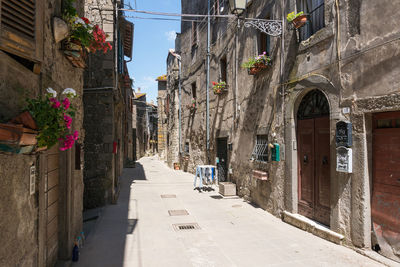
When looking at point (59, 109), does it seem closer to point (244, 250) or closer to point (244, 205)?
point (244, 250)

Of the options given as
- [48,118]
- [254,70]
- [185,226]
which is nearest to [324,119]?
[254,70]

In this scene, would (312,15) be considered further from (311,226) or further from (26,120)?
(26,120)

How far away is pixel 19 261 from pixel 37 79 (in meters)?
1.85

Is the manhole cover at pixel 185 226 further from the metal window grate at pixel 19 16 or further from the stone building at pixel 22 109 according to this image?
the metal window grate at pixel 19 16

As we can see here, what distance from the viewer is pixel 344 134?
183 inches

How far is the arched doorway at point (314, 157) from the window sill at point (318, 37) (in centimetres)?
95

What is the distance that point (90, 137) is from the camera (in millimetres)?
8266

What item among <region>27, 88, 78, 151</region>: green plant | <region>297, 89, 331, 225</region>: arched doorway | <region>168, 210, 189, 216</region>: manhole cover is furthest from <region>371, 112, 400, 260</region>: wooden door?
<region>27, 88, 78, 151</region>: green plant

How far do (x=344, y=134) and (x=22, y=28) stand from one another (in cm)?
476

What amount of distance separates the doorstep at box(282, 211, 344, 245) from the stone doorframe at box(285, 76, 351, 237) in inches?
4.4

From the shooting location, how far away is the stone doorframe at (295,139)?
16.0ft

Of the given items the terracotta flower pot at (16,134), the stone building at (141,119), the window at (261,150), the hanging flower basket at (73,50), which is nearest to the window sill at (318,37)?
the window at (261,150)

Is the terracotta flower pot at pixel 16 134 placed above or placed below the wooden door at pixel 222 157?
above

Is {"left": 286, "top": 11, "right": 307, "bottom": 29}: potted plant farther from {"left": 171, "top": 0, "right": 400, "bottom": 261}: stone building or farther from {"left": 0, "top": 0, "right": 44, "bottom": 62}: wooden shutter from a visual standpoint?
{"left": 0, "top": 0, "right": 44, "bottom": 62}: wooden shutter
